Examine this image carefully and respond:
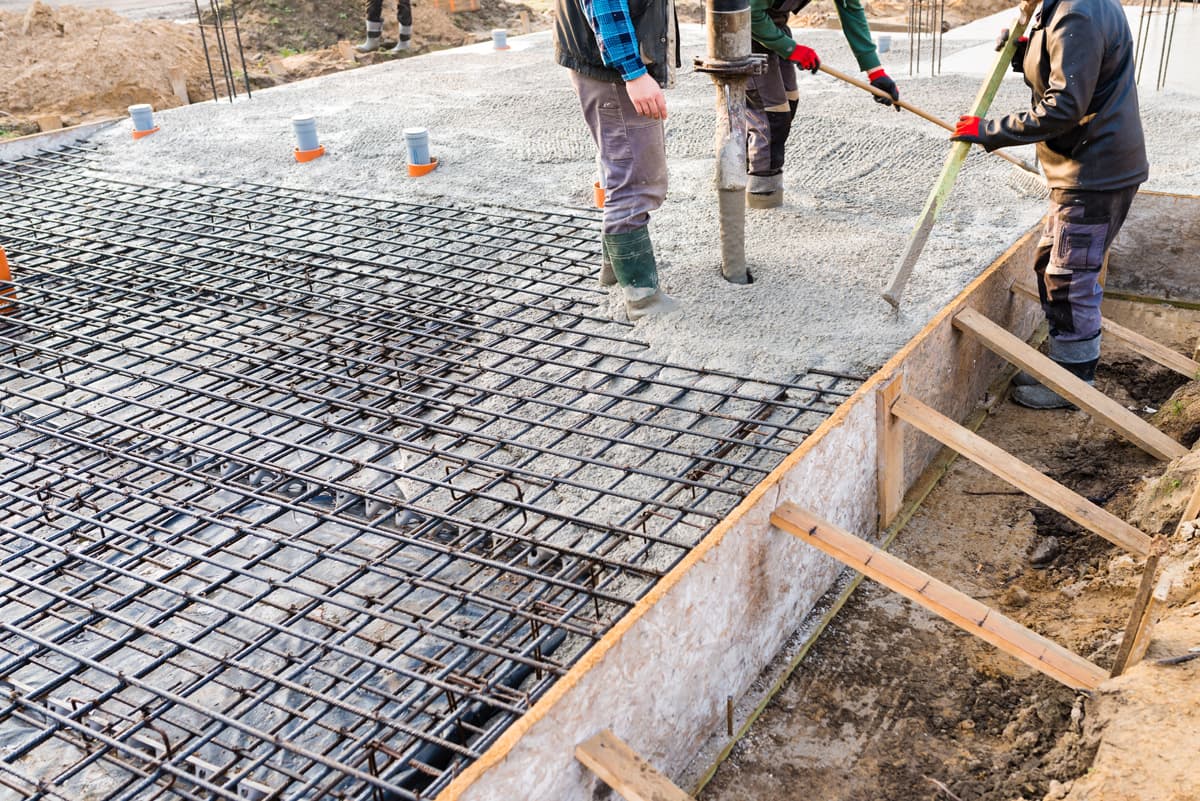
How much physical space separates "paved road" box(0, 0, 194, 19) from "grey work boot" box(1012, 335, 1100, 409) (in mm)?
13806

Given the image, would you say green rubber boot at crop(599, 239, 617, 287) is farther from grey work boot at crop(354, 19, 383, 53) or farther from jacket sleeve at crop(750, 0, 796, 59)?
grey work boot at crop(354, 19, 383, 53)

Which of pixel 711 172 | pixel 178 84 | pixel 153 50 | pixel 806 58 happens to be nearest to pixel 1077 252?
pixel 806 58

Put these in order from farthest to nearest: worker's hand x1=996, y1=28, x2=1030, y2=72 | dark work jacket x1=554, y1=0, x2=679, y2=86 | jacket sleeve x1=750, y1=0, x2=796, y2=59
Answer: jacket sleeve x1=750, y1=0, x2=796, y2=59, worker's hand x1=996, y1=28, x2=1030, y2=72, dark work jacket x1=554, y1=0, x2=679, y2=86

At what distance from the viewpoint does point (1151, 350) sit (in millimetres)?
3777

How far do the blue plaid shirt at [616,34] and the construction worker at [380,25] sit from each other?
9086 mm

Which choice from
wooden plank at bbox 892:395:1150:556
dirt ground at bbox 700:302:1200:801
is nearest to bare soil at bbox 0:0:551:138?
wooden plank at bbox 892:395:1150:556

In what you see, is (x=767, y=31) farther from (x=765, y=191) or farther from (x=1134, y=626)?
(x=1134, y=626)

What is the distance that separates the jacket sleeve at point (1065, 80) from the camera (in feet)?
10.7

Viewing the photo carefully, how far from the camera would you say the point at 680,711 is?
220cm

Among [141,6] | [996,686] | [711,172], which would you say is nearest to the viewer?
[996,686]

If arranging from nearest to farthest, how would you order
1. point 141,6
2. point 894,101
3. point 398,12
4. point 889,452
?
point 889,452 → point 894,101 → point 398,12 → point 141,6

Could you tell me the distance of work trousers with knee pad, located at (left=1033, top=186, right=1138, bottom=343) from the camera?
11.7ft

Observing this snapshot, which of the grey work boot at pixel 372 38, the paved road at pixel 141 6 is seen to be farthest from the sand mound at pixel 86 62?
the paved road at pixel 141 6

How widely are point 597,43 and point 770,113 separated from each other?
1599 millimetres
